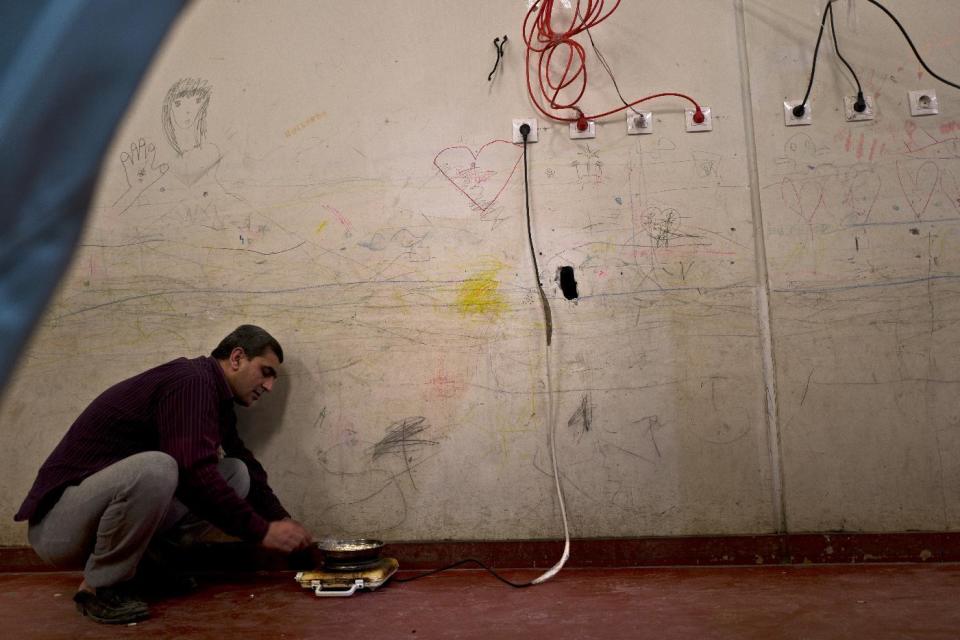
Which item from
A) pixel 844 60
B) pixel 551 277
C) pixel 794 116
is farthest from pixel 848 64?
pixel 551 277

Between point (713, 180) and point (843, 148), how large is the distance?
1.51ft

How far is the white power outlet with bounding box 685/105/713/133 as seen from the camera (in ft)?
7.55

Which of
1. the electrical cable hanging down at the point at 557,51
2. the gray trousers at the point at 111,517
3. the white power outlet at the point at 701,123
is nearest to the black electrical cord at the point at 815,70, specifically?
the white power outlet at the point at 701,123

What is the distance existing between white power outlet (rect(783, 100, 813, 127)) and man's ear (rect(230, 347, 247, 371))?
79.0 inches

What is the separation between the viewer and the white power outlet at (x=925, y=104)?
226 centimetres

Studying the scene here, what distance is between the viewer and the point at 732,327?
222cm

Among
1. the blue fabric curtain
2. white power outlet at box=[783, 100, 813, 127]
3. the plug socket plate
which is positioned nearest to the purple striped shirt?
the blue fabric curtain

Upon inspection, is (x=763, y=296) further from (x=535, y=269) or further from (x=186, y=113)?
(x=186, y=113)

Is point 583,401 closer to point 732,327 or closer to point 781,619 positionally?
point 732,327

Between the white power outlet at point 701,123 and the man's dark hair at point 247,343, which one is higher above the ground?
the white power outlet at point 701,123

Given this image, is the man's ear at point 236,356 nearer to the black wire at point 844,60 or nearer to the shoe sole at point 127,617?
the shoe sole at point 127,617

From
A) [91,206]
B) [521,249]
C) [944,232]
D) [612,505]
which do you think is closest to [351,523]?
[612,505]

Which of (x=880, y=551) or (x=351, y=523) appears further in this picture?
(x=351, y=523)

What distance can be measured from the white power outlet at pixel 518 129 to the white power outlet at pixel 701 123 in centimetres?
54
